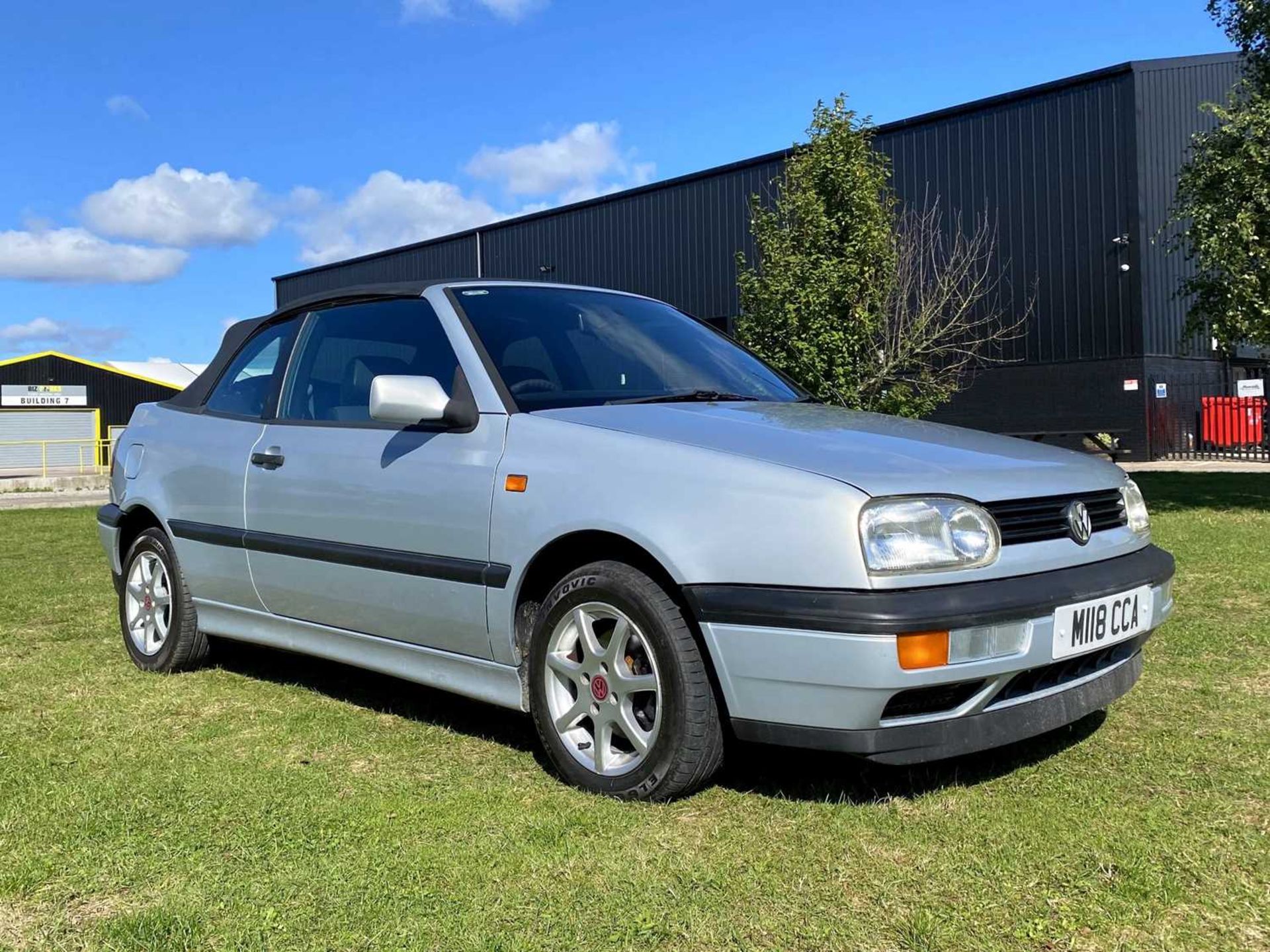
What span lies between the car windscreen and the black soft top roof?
409 mm

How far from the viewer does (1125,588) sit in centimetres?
316

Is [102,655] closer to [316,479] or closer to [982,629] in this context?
[316,479]

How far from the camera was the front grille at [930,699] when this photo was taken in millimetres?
2795

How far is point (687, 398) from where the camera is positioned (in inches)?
149

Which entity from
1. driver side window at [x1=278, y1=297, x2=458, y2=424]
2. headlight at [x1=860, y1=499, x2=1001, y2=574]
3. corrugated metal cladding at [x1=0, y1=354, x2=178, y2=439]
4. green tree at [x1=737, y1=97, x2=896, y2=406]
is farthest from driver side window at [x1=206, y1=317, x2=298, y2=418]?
corrugated metal cladding at [x1=0, y1=354, x2=178, y2=439]

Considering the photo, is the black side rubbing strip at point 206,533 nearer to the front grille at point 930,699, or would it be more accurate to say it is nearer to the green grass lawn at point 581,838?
the green grass lawn at point 581,838

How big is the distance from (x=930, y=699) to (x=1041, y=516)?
0.61 metres

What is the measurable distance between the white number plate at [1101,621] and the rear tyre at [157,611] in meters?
3.51

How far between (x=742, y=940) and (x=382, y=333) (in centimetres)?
269

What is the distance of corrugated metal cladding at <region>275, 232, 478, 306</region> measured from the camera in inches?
1553

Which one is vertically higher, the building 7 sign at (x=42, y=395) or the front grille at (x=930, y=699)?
the building 7 sign at (x=42, y=395)

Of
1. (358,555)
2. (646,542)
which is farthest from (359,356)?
(646,542)

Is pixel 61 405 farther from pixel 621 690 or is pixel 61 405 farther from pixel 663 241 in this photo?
pixel 621 690

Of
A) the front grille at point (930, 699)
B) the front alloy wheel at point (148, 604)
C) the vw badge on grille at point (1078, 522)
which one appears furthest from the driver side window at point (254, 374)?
the vw badge on grille at point (1078, 522)
